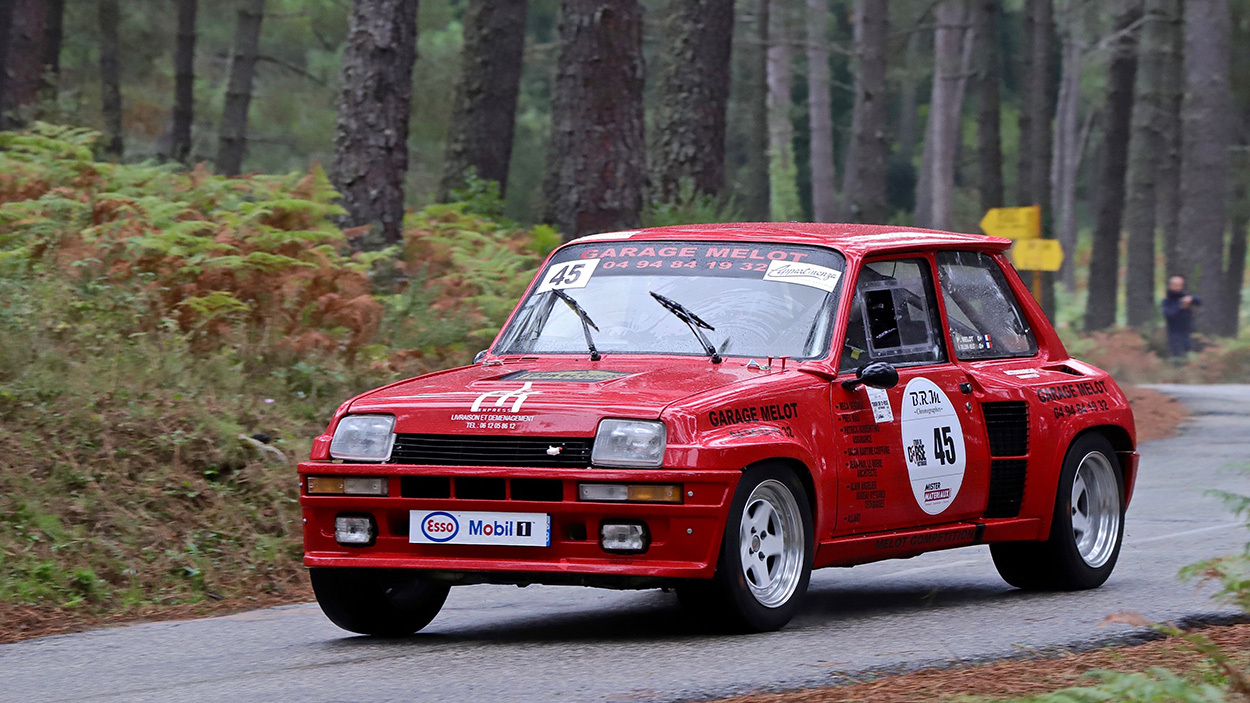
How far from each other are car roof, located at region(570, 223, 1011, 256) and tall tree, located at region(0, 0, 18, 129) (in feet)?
43.4

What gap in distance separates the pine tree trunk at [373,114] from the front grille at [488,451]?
9148mm

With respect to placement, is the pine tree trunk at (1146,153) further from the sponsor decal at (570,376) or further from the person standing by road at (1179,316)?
the sponsor decal at (570,376)

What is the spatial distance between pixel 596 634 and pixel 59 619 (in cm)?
272

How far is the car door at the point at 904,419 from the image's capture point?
7664 millimetres

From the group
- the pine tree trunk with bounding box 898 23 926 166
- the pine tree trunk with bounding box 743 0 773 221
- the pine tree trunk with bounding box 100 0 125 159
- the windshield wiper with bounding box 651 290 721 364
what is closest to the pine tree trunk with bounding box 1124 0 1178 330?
the pine tree trunk with bounding box 743 0 773 221

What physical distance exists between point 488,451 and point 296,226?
7.63 meters

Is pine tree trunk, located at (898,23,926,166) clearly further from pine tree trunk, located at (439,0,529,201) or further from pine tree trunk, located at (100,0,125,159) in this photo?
pine tree trunk, located at (439,0,529,201)

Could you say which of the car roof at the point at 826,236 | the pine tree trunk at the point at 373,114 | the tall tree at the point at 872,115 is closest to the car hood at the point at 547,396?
the car roof at the point at 826,236

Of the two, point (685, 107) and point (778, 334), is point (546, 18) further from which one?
point (778, 334)

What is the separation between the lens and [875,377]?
768 centimetres

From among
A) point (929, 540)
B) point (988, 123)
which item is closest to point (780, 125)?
point (988, 123)

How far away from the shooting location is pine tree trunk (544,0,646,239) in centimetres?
1756

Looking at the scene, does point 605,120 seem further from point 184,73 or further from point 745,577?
point 184,73

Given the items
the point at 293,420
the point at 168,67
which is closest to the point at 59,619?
the point at 293,420
